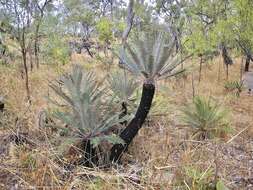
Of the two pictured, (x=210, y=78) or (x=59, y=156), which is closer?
(x=59, y=156)

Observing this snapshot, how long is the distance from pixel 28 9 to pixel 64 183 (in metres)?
8.31

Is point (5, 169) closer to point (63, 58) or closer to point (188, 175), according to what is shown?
point (188, 175)

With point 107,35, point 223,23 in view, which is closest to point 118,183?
point 223,23

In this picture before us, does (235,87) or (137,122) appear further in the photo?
(235,87)

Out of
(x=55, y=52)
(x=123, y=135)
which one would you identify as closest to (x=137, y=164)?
(x=123, y=135)

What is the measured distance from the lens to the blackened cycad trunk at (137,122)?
413cm

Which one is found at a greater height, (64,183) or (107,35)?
(107,35)

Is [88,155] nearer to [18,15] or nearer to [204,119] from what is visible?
[204,119]

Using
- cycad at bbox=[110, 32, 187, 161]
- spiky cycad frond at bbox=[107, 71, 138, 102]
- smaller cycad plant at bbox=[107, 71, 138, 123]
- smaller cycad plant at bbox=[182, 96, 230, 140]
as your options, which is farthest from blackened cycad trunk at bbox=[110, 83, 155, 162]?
smaller cycad plant at bbox=[182, 96, 230, 140]

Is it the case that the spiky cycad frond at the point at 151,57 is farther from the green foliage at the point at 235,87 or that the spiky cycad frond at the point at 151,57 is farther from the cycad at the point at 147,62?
the green foliage at the point at 235,87

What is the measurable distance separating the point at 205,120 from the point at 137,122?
2678mm

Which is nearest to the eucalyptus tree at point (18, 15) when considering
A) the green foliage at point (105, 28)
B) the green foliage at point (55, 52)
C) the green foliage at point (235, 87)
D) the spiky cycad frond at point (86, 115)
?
the green foliage at point (55, 52)

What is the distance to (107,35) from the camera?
13.8 m

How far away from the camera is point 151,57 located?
13.7 feet
